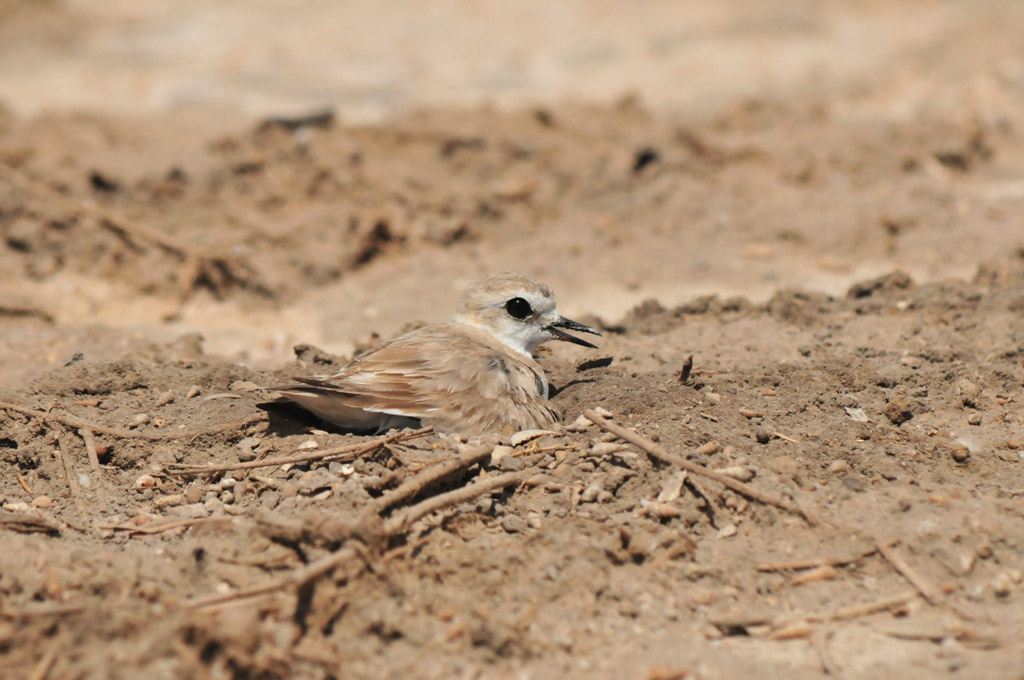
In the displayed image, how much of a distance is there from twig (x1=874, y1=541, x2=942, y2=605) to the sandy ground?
0.04 feet

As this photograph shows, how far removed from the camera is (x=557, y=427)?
5098mm

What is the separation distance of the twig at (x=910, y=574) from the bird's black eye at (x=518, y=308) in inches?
110

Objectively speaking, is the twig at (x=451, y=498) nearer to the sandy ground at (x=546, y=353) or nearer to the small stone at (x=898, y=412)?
the sandy ground at (x=546, y=353)

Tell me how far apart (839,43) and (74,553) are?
12.0 m

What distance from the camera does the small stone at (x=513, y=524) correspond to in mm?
4234

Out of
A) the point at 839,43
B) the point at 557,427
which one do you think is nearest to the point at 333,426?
the point at 557,427

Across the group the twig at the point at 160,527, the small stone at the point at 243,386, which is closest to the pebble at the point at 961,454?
the twig at the point at 160,527

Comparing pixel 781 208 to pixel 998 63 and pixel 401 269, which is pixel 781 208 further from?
pixel 998 63

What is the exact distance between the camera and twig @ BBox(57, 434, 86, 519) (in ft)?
15.2

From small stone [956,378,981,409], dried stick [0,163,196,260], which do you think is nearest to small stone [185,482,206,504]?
small stone [956,378,981,409]

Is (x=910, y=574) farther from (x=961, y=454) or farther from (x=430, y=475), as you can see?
(x=430, y=475)

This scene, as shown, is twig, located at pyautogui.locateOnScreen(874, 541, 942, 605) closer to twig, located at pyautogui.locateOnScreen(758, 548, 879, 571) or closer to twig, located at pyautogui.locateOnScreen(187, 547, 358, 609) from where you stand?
twig, located at pyautogui.locateOnScreen(758, 548, 879, 571)

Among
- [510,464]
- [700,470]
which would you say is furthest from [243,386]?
[700,470]

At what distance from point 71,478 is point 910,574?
151 inches
